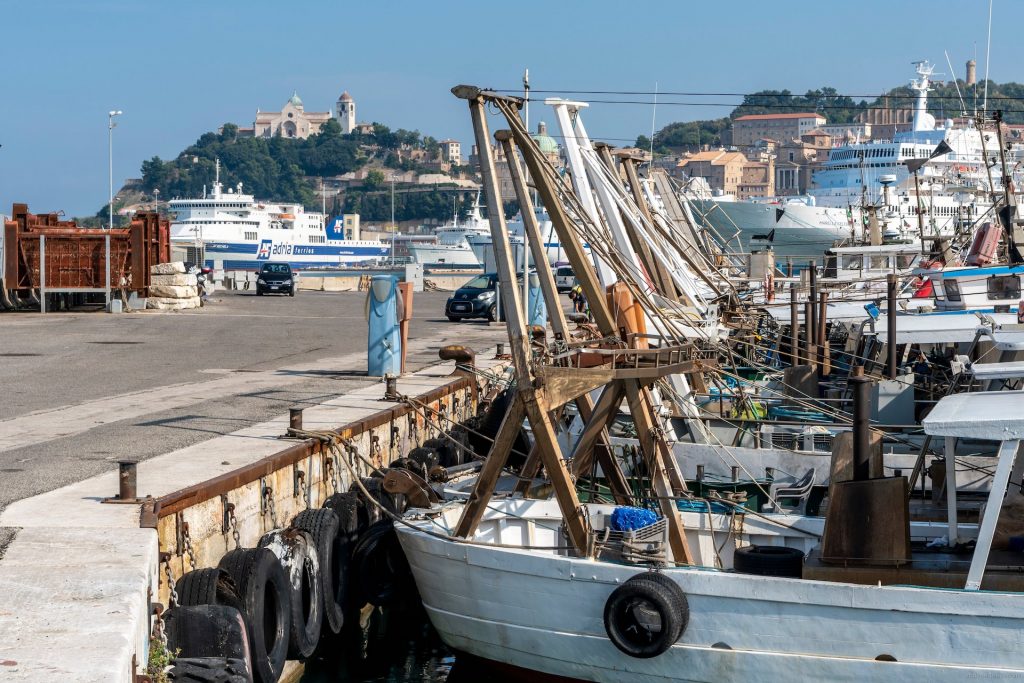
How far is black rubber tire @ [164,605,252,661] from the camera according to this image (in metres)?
8.41

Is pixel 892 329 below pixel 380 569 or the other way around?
the other way around

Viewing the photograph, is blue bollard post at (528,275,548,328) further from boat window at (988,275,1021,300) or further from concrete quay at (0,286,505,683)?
boat window at (988,275,1021,300)

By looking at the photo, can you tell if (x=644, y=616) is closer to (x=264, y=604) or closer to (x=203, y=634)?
(x=264, y=604)

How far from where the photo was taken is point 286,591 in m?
10.6

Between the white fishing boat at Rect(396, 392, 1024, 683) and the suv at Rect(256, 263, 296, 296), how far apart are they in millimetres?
40677

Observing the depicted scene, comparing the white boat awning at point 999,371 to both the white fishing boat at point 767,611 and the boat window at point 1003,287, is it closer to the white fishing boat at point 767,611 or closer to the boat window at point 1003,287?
the white fishing boat at point 767,611

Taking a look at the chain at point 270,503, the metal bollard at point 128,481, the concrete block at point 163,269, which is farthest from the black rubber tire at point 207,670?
the concrete block at point 163,269

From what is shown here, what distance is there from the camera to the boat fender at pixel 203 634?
841 centimetres

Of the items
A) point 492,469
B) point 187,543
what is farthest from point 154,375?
point 492,469

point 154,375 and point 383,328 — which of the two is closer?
point 383,328

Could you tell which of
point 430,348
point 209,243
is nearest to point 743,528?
point 430,348

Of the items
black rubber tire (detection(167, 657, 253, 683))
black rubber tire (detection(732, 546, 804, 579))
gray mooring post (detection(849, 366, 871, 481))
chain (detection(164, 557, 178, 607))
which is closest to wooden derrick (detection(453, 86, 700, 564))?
black rubber tire (detection(732, 546, 804, 579))

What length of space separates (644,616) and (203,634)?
3293mm

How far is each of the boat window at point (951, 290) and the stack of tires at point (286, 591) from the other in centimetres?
1160
